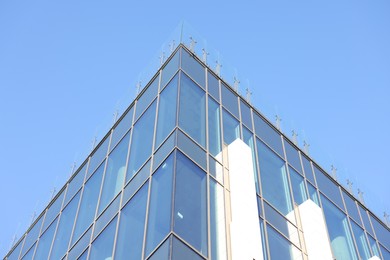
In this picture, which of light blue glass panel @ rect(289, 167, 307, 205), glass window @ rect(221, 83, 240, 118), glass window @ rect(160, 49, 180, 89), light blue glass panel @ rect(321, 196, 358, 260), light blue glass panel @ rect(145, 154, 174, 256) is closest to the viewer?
light blue glass panel @ rect(145, 154, 174, 256)

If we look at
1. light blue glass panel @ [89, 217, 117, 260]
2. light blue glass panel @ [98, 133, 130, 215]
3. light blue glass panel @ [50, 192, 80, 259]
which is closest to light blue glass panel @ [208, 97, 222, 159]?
light blue glass panel @ [98, 133, 130, 215]

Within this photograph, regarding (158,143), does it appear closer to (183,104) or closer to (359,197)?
(183,104)

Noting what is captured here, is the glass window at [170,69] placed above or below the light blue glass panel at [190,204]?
above

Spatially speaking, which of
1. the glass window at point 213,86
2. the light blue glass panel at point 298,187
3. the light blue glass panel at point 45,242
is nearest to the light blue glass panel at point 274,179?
the light blue glass panel at point 298,187

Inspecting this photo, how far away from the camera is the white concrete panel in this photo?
17781mm

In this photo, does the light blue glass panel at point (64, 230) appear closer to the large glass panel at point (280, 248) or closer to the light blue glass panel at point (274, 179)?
the light blue glass panel at point (274, 179)

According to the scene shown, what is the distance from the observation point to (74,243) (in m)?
22.7

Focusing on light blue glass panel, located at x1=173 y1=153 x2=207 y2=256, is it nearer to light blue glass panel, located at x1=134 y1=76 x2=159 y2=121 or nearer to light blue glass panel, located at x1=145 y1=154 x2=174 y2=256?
light blue glass panel, located at x1=145 y1=154 x2=174 y2=256

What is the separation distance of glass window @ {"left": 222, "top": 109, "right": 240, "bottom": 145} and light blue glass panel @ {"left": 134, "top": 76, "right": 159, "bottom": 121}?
3.10 m

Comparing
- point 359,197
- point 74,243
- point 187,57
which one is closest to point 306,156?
point 359,197

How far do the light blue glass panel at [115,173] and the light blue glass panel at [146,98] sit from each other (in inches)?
47.1

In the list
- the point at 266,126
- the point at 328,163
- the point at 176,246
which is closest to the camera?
the point at 176,246

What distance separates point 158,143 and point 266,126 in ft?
24.3

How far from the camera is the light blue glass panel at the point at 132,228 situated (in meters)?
17.7
